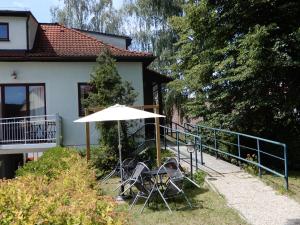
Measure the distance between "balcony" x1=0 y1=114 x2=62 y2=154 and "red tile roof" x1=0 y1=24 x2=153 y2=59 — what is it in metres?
2.66

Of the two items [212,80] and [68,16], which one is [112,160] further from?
[68,16]

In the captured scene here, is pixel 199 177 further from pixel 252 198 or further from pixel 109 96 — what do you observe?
pixel 109 96

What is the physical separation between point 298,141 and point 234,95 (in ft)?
8.53

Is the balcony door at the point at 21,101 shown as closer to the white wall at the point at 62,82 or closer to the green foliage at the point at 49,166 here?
the white wall at the point at 62,82

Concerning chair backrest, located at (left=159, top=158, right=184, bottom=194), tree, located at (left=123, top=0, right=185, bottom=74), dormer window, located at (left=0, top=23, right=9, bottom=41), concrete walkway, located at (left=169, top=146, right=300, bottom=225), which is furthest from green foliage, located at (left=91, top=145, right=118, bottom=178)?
tree, located at (left=123, top=0, right=185, bottom=74)

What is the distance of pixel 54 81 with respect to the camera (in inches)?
722

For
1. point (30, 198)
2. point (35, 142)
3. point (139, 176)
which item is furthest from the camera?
point (35, 142)

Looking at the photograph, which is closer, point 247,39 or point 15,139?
point 247,39

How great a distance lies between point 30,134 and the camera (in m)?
17.6

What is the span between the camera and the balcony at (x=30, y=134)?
16.9m

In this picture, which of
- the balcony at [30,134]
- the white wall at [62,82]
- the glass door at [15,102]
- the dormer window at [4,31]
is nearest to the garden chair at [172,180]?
the balcony at [30,134]

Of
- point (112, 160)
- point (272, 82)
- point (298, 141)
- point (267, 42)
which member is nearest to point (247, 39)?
point (267, 42)

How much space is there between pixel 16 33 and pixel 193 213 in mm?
13231

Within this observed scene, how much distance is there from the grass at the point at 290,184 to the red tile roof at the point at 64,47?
8.41m
